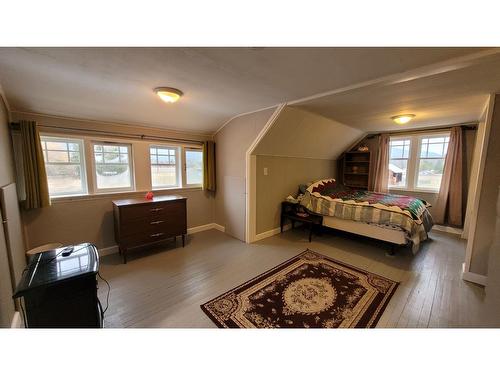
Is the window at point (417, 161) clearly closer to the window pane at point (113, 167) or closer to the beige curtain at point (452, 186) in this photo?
the beige curtain at point (452, 186)

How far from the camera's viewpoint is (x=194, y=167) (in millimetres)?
3805

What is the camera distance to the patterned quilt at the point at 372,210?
8.75 ft

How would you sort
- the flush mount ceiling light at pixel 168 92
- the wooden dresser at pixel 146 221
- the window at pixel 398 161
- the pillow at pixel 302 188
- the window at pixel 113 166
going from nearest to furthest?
1. the flush mount ceiling light at pixel 168 92
2. the wooden dresser at pixel 146 221
3. the window at pixel 113 166
4. the pillow at pixel 302 188
5. the window at pixel 398 161

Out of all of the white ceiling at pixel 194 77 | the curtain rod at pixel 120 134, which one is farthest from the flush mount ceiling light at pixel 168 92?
the curtain rod at pixel 120 134

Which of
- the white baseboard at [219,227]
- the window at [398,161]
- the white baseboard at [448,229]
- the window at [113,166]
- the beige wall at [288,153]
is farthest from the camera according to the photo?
the window at [398,161]

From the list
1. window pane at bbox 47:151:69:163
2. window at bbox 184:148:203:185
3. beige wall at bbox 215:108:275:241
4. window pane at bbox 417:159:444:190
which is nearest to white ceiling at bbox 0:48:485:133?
beige wall at bbox 215:108:275:241

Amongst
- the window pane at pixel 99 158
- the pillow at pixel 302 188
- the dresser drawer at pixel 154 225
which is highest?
the window pane at pixel 99 158

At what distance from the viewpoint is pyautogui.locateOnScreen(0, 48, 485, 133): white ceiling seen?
4.56ft

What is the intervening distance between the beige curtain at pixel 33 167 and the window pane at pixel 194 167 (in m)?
1.92

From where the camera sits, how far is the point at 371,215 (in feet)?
9.59

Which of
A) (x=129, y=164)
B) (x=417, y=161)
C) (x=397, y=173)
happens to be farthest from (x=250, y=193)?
(x=417, y=161)
